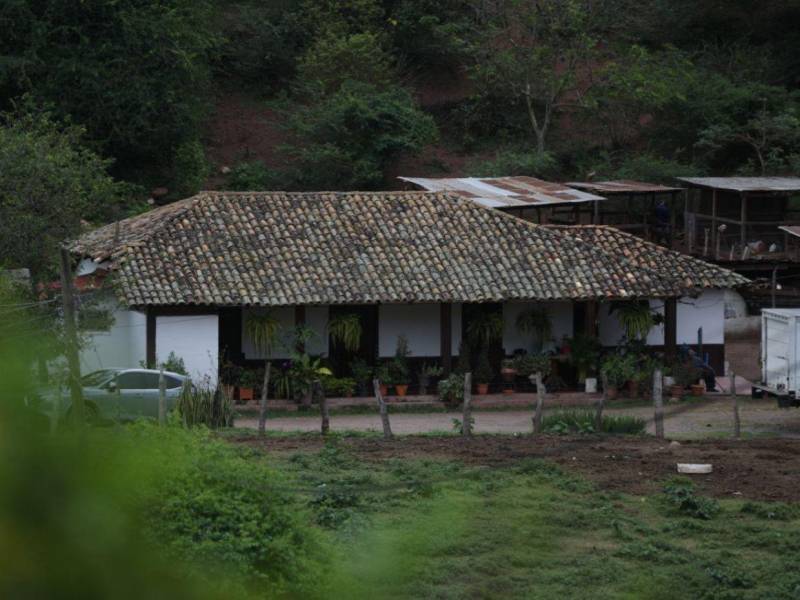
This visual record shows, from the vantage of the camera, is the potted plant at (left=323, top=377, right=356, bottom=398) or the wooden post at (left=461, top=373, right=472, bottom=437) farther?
the potted plant at (left=323, top=377, right=356, bottom=398)

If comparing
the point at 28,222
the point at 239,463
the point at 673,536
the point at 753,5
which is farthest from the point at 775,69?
the point at 239,463

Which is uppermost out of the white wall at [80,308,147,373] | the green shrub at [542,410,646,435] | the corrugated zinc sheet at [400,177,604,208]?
the corrugated zinc sheet at [400,177,604,208]

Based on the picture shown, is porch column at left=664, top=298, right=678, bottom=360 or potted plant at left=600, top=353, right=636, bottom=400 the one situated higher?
porch column at left=664, top=298, right=678, bottom=360

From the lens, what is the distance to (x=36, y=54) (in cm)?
3481

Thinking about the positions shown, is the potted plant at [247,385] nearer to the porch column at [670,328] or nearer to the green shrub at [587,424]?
the green shrub at [587,424]

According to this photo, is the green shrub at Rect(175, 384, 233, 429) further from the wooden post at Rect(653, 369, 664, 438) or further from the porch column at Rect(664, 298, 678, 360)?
the porch column at Rect(664, 298, 678, 360)

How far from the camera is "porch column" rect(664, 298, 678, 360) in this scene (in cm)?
2658

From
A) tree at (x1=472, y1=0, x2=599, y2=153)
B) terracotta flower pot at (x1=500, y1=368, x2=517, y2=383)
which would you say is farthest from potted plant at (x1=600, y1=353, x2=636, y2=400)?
tree at (x1=472, y1=0, x2=599, y2=153)

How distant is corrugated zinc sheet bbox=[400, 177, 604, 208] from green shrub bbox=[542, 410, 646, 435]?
887cm

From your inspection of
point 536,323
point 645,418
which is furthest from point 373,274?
point 645,418

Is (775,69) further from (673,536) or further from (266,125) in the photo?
(673,536)

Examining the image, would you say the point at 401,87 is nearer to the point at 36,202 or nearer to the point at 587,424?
the point at 36,202

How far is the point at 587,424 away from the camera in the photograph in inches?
813

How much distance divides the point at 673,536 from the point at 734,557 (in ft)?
2.85
